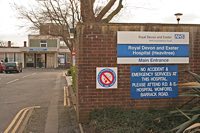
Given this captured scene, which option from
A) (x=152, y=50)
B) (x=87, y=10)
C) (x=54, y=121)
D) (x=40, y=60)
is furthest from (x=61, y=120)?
(x=40, y=60)

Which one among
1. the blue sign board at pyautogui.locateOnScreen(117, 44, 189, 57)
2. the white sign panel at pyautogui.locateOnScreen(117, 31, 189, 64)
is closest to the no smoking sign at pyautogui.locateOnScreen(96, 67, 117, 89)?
the white sign panel at pyautogui.locateOnScreen(117, 31, 189, 64)

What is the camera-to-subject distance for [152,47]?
9000 millimetres

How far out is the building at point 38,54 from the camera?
7181 centimetres

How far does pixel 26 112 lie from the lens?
11609mm

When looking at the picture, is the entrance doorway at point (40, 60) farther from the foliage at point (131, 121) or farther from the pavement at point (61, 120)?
the foliage at point (131, 121)

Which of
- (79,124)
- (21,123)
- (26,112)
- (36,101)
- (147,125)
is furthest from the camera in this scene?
(36,101)

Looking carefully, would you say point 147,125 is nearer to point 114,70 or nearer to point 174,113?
point 174,113

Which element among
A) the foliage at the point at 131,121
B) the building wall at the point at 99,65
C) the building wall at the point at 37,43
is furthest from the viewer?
the building wall at the point at 37,43

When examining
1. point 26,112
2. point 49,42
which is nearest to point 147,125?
point 26,112

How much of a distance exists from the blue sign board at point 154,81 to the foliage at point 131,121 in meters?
0.49

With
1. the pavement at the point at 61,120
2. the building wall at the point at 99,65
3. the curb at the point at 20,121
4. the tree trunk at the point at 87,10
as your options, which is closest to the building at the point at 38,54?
the tree trunk at the point at 87,10

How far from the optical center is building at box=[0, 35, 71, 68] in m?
71.8

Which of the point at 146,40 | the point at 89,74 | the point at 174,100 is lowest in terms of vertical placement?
the point at 174,100

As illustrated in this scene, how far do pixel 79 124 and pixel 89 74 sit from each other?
122cm
